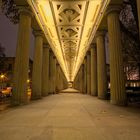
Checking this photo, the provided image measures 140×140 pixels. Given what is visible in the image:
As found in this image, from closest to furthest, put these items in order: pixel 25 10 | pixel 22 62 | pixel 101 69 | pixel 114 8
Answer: pixel 22 62
pixel 114 8
pixel 25 10
pixel 101 69

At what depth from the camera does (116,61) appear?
10547 mm

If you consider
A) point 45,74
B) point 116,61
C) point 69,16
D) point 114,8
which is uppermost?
point 69,16

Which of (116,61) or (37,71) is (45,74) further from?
(116,61)

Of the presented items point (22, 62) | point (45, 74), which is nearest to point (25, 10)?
point (22, 62)

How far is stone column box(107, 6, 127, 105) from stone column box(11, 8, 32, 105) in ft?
20.3

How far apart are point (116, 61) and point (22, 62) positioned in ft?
22.0

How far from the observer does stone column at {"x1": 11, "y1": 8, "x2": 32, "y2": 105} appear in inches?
409

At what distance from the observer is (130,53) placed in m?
15.3

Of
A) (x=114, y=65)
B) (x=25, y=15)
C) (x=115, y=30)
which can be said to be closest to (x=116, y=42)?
(x=115, y=30)

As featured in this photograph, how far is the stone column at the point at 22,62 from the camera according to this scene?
1038cm

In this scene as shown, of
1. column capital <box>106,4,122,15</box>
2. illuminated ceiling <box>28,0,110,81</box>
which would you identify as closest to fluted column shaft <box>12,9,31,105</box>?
illuminated ceiling <box>28,0,110,81</box>

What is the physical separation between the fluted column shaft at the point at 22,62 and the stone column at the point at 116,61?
6.20 metres

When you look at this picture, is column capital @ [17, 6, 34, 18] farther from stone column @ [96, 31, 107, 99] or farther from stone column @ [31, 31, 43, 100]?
stone column @ [96, 31, 107, 99]

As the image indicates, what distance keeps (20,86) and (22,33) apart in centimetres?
390
